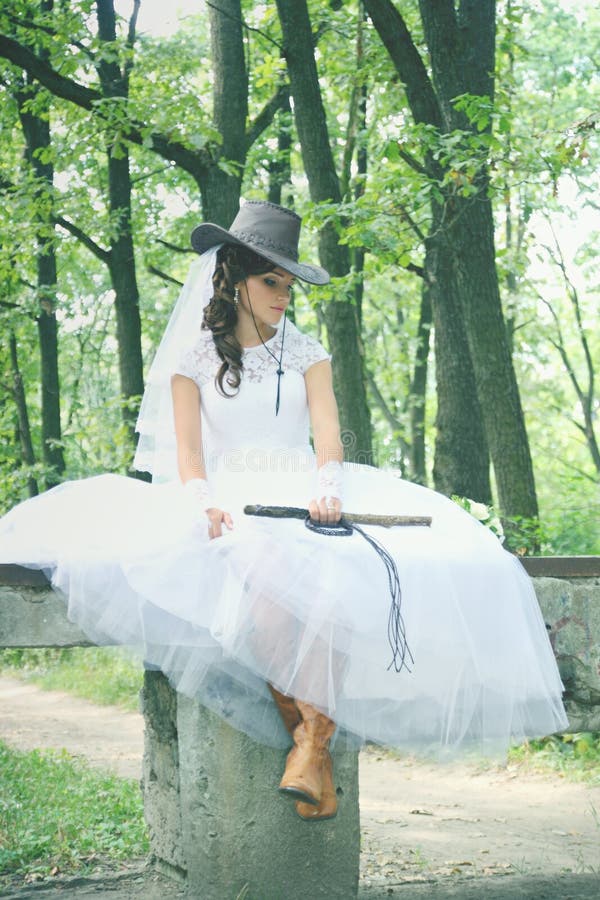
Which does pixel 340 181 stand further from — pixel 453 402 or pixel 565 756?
pixel 565 756

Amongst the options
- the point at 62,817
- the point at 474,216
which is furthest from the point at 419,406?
the point at 62,817

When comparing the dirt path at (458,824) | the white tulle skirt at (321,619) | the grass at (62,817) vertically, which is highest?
the white tulle skirt at (321,619)

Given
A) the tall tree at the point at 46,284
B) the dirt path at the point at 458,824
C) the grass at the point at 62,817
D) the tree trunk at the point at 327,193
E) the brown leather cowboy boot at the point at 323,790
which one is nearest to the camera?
the brown leather cowboy boot at the point at 323,790

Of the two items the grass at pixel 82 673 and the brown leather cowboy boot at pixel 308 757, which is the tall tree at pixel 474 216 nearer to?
the brown leather cowboy boot at pixel 308 757

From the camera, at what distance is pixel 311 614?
324 cm

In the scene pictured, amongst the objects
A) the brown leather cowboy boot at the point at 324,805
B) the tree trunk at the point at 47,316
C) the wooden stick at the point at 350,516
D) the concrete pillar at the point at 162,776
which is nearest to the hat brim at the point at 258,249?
the wooden stick at the point at 350,516

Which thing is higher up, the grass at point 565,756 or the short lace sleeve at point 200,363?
the short lace sleeve at point 200,363

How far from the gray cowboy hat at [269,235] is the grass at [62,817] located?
2.93 metres

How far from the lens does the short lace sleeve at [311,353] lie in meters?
4.32

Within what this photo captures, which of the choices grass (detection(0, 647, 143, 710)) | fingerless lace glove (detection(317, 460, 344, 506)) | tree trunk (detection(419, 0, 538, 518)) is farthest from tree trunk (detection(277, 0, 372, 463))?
fingerless lace glove (detection(317, 460, 344, 506))

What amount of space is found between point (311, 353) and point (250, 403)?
14.2 inches

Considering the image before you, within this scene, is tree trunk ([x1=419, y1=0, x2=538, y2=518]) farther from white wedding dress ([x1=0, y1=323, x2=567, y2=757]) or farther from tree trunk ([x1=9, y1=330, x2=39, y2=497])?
tree trunk ([x1=9, y1=330, x2=39, y2=497])

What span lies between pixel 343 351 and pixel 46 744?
4.61m

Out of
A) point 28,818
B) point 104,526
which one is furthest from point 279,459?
point 28,818
